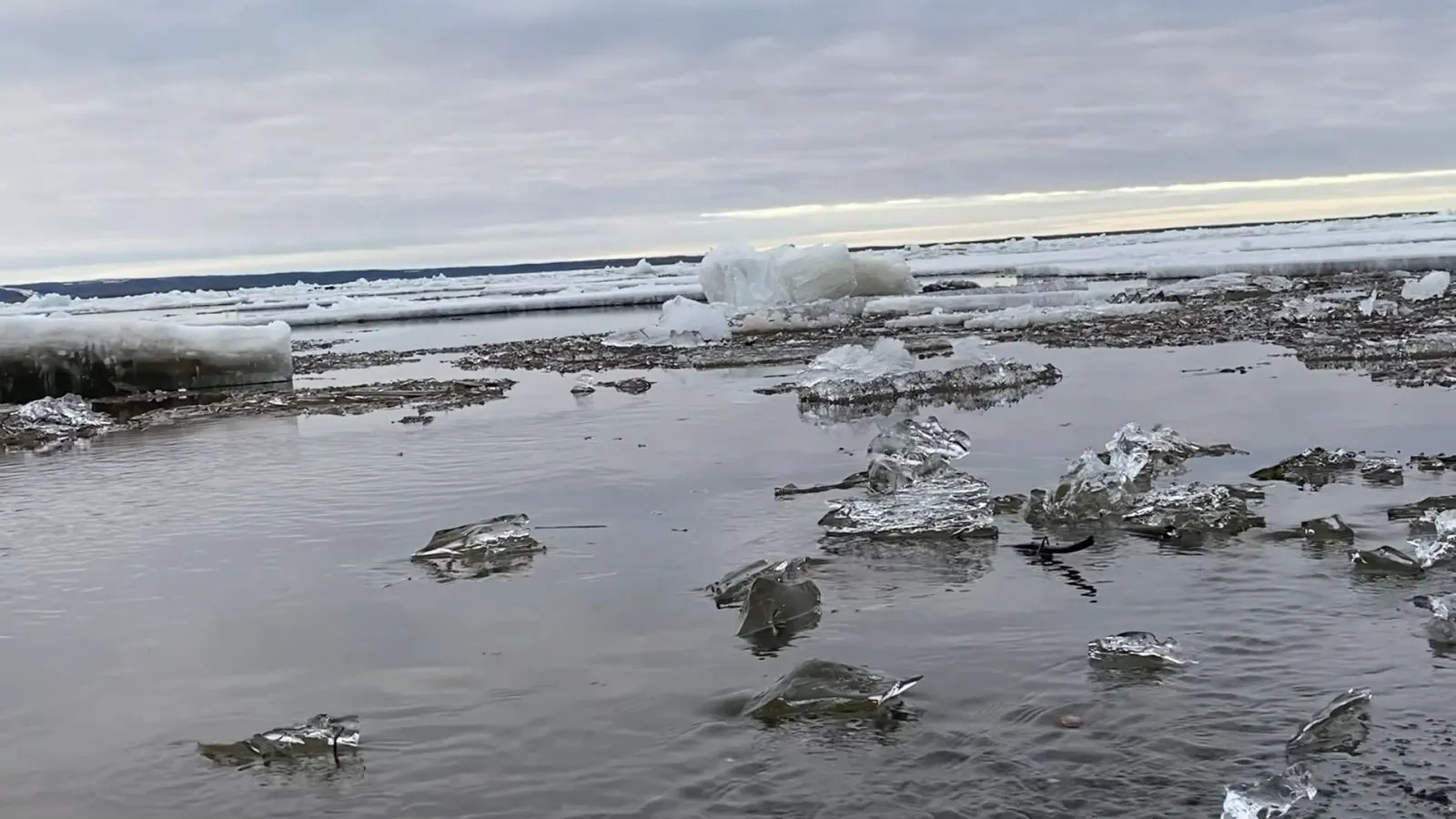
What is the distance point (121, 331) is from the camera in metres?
12.1

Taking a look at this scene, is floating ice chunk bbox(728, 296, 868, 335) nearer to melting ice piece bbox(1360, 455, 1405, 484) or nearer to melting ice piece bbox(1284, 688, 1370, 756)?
melting ice piece bbox(1360, 455, 1405, 484)

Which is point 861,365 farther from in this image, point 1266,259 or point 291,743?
point 1266,259

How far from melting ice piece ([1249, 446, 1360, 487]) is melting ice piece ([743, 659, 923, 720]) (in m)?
2.81

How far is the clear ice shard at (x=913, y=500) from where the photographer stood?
464 centimetres

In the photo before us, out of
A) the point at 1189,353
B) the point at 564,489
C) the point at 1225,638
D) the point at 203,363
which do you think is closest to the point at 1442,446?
the point at 1225,638

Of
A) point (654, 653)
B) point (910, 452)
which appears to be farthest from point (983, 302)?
point (654, 653)

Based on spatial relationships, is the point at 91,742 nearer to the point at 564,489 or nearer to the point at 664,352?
the point at 564,489

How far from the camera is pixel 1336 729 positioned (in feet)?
8.43

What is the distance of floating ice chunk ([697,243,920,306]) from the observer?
2181cm

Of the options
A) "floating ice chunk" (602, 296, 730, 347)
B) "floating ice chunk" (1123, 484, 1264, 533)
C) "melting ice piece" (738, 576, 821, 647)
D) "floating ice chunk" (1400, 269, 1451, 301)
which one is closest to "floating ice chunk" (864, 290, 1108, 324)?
"floating ice chunk" (602, 296, 730, 347)

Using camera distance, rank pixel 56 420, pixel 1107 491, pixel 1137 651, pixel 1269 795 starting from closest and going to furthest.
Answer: pixel 1269 795, pixel 1137 651, pixel 1107 491, pixel 56 420

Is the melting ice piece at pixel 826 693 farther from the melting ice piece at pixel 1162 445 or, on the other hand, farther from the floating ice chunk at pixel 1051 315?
the floating ice chunk at pixel 1051 315

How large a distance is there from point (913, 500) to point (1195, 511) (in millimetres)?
1029

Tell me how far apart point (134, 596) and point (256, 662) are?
1.07 metres
